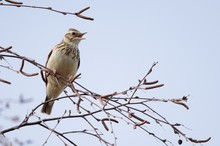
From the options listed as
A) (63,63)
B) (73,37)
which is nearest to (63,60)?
(63,63)

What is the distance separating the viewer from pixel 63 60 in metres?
7.14

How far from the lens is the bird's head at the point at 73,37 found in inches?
308

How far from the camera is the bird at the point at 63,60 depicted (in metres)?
7.08

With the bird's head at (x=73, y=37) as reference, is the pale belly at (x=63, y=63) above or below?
below

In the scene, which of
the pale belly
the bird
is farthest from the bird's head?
the pale belly

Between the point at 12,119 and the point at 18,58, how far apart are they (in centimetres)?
63

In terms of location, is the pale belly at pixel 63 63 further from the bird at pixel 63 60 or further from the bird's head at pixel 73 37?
the bird's head at pixel 73 37

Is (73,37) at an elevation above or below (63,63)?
above

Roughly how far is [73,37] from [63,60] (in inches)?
35.2

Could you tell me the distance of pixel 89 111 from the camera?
3461mm

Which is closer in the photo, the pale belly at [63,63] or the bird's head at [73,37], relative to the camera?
the pale belly at [63,63]

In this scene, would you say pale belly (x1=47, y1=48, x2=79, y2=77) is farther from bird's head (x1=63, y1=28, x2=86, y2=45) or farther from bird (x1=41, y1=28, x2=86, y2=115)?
bird's head (x1=63, y1=28, x2=86, y2=45)

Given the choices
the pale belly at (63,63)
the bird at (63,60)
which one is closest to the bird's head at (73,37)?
the bird at (63,60)

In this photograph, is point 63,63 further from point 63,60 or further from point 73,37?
point 73,37
